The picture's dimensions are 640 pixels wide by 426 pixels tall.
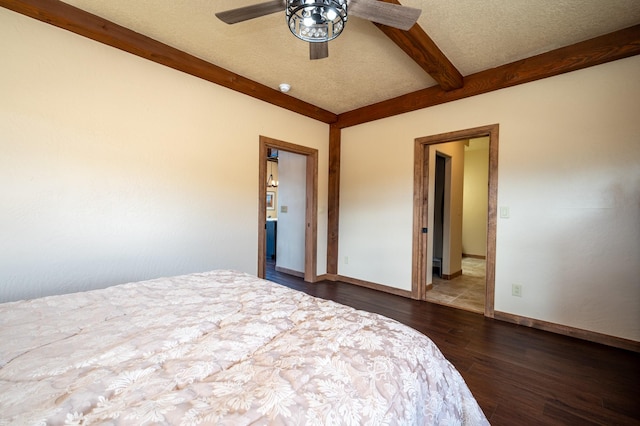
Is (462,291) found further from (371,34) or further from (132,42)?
(132,42)

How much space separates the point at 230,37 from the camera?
2422 mm

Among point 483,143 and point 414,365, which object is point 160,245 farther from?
point 483,143

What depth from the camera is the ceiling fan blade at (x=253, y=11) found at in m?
1.57

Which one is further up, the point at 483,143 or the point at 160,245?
the point at 483,143

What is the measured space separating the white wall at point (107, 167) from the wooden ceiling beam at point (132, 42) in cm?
7

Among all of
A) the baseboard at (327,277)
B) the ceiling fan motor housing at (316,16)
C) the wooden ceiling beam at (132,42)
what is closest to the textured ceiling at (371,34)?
the wooden ceiling beam at (132,42)

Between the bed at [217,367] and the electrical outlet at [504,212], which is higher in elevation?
the electrical outlet at [504,212]

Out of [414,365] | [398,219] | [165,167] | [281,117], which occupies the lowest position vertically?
[414,365]

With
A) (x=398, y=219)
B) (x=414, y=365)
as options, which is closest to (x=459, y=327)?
(x=398, y=219)

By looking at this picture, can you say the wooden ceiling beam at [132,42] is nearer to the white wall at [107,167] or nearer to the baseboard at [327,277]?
the white wall at [107,167]

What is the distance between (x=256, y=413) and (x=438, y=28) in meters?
2.82

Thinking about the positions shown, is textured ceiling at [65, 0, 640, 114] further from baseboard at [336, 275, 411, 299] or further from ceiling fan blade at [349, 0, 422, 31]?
baseboard at [336, 275, 411, 299]

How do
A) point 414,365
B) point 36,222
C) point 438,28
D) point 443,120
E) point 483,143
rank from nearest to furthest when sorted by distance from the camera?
1. point 414,365
2. point 36,222
3. point 438,28
4. point 443,120
5. point 483,143

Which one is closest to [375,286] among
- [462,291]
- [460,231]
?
[462,291]
